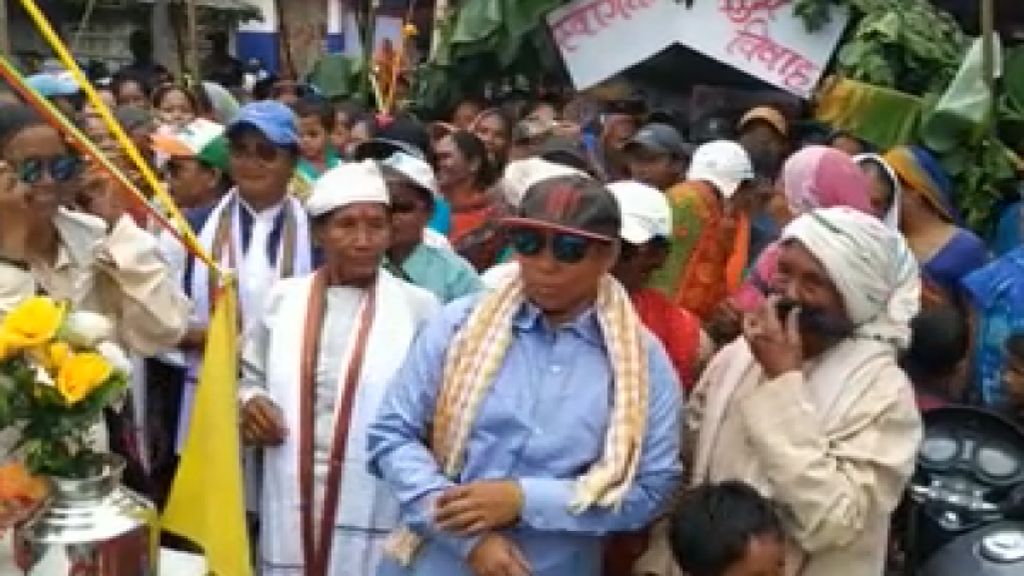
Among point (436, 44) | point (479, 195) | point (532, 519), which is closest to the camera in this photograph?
point (532, 519)

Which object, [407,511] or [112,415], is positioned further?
[112,415]

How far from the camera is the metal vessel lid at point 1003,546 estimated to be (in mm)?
2891

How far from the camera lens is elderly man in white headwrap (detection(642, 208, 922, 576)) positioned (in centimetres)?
254

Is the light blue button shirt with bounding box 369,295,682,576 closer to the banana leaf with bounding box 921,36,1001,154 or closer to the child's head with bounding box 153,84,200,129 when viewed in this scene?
the banana leaf with bounding box 921,36,1001,154

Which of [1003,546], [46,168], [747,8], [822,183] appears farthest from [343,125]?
[1003,546]

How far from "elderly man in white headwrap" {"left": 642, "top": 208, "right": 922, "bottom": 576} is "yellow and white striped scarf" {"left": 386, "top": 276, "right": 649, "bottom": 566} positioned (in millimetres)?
209

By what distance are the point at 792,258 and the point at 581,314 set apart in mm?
414

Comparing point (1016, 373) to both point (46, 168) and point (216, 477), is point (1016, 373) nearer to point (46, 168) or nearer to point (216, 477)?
point (216, 477)

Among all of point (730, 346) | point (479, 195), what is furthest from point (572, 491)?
point (479, 195)

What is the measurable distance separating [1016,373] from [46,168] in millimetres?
2163

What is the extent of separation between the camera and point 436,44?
8.42 metres

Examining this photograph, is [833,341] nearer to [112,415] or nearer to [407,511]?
[407,511]

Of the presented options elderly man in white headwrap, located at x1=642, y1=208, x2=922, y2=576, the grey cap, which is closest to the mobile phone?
elderly man in white headwrap, located at x1=642, y1=208, x2=922, y2=576

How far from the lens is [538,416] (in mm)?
2605
